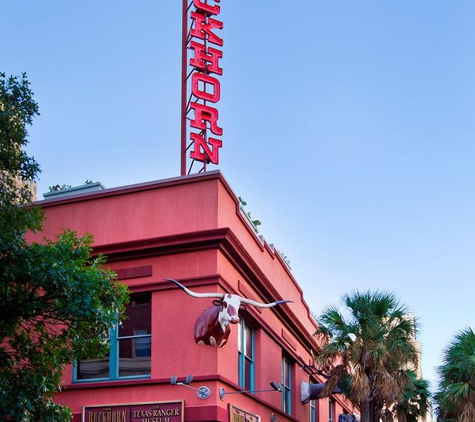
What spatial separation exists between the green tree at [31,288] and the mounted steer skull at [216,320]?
3233mm

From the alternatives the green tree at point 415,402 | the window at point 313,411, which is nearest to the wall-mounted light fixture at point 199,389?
the green tree at point 415,402

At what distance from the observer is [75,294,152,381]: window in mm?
20531

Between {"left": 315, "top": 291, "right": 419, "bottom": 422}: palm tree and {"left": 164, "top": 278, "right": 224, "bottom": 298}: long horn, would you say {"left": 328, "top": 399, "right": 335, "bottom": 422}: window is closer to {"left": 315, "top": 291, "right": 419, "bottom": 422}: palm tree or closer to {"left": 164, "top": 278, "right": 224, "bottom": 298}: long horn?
{"left": 315, "top": 291, "right": 419, "bottom": 422}: palm tree

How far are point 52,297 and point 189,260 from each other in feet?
18.1

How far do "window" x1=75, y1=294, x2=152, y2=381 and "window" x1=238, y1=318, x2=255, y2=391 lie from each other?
287cm

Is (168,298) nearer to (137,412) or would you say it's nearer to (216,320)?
(216,320)

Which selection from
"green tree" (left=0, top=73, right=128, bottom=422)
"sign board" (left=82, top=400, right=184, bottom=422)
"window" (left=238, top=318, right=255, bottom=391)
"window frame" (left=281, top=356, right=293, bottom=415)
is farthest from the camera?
"window frame" (left=281, top=356, right=293, bottom=415)

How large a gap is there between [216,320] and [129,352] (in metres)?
2.63

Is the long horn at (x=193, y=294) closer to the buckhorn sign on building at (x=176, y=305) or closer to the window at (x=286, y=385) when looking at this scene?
the buckhorn sign on building at (x=176, y=305)

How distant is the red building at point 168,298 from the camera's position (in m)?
19.7

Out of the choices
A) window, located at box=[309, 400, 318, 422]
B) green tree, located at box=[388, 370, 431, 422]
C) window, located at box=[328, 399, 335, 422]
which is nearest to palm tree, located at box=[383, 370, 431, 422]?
green tree, located at box=[388, 370, 431, 422]

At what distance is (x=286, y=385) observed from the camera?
28078 mm

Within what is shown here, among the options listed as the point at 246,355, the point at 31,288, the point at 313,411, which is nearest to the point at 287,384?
the point at 313,411

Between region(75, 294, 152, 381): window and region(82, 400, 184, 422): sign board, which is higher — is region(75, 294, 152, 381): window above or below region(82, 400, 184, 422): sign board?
above
